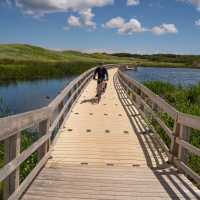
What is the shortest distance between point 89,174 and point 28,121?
1558mm

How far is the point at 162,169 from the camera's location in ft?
20.9

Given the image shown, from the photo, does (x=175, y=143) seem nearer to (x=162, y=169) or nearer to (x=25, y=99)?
(x=162, y=169)

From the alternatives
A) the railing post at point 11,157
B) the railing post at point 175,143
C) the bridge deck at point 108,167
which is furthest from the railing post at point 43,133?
the railing post at point 175,143

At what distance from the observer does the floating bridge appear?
15.1 ft

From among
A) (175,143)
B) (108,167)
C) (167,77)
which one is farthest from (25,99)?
(167,77)

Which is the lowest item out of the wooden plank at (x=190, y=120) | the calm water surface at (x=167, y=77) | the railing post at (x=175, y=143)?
the calm water surface at (x=167, y=77)

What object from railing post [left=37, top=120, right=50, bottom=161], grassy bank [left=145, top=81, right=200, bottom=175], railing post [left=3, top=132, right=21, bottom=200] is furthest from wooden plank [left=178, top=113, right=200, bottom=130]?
railing post [left=3, top=132, right=21, bottom=200]

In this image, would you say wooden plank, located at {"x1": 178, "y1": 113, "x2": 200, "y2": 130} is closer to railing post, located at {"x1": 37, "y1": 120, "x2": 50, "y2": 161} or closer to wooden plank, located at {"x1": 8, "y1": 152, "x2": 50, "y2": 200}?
railing post, located at {"x1": 37, "y1": 120, "x2": 50, "y2": 161}

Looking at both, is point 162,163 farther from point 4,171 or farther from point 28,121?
point 4,171

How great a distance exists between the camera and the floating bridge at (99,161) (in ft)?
15.1

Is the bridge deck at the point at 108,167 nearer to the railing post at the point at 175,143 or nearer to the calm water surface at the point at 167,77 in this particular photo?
the railing post at the point at 175,143

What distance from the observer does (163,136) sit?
8.94 m

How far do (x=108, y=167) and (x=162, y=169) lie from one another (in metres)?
0.92

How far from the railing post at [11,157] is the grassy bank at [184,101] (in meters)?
3.51
